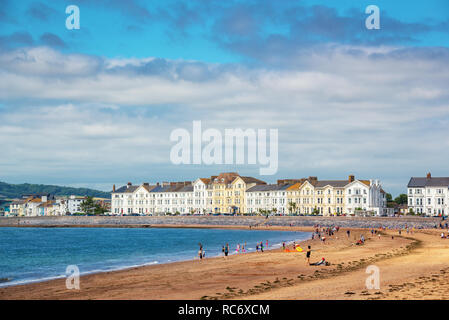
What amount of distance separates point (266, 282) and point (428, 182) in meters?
100

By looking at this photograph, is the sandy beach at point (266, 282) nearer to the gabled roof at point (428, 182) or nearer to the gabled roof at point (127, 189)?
the gabled roof at point (428, 182)

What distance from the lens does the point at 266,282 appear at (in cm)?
2984

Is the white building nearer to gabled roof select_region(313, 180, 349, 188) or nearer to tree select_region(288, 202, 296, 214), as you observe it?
gabled roof select_region(313, 180, 349, 188)

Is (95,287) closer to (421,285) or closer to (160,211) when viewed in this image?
(421,285)

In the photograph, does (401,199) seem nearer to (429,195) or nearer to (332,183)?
(332,183)

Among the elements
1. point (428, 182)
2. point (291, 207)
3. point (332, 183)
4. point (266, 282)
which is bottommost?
point (266, 282)

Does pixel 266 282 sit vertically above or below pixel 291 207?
below

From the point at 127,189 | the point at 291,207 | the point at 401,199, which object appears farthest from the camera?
the point at 401,199

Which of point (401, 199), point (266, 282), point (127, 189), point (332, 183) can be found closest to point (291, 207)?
point (332, 183)

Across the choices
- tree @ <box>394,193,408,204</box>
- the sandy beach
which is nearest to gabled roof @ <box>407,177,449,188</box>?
tree @ <box>394,193,408,204</box>

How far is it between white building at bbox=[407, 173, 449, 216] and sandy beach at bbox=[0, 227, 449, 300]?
80017 mm

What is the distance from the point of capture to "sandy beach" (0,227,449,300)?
24125mm
